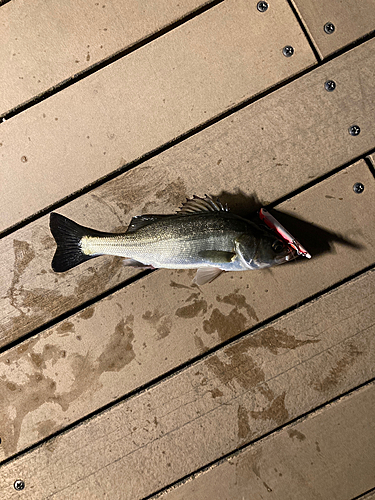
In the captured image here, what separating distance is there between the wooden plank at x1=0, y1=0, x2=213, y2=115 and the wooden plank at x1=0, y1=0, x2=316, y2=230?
11cm

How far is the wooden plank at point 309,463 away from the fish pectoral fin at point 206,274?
100 centimetres

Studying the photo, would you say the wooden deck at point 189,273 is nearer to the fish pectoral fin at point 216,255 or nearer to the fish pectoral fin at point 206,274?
the fish pectoral fin at point 206,274

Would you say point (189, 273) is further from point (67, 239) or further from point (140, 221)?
point (67, 239)

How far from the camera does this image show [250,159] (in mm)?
2236

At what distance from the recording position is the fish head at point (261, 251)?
78.8 inches

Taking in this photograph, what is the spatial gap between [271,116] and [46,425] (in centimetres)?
224

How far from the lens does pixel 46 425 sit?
228cm

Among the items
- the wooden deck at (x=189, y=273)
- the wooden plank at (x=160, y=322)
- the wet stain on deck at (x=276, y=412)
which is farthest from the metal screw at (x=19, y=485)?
the wet stain on deck at (x=276, y=412)

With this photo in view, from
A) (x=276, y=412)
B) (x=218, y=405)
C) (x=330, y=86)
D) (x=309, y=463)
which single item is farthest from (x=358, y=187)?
(x=309, y=463)

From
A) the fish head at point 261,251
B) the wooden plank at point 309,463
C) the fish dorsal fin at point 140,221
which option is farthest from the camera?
the wooden plank at point 309,463

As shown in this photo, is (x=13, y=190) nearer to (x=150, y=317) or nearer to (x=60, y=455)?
(x=150, y=317)

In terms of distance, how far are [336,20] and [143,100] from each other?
1.20 meters

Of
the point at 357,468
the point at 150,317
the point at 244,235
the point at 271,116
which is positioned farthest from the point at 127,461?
the point at 271,116

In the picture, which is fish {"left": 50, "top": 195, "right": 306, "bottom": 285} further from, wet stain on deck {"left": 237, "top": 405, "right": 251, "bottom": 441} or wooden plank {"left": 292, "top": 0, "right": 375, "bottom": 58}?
wooden plank {"left": 292, "top": 0, "right": 375, "bottom": 58}
